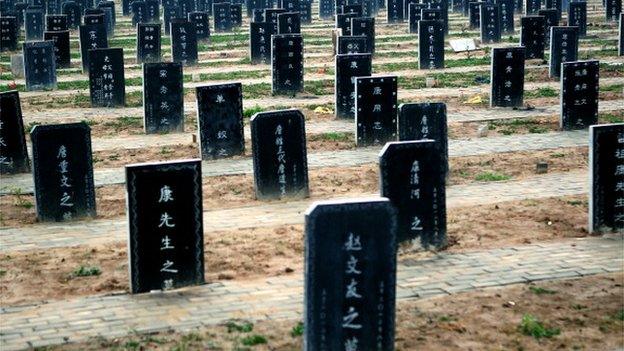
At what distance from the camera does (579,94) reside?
22.4m

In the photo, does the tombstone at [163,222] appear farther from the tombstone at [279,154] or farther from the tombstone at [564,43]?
the tombstone at [564,43]

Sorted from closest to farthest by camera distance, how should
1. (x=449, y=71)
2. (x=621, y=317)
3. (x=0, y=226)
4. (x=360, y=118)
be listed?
(x=621, y=317)
(x=0, y=226)
(x=360, y=118)
(x=449, y=71)

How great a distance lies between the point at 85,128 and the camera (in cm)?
1528

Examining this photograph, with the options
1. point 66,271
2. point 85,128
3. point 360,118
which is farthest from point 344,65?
point 66,271

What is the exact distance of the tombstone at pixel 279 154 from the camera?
1622 cm

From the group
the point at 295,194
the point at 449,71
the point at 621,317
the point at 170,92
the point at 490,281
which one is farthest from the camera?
the point at 449,71

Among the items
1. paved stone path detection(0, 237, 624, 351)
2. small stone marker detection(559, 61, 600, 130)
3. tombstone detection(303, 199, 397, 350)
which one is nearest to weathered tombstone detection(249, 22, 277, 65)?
small stone marker detection(559, 61, 600, 130)

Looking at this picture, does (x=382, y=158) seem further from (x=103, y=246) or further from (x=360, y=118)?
(x=360, y=118)

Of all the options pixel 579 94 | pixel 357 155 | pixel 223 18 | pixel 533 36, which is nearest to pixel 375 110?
pixel 357 155

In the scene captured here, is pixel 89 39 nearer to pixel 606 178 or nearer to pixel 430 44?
pixel 430 44

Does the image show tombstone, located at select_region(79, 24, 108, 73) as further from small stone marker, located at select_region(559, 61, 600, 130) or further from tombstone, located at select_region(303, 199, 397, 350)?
tombstone, located at select_region(303, 199, 397, 350)

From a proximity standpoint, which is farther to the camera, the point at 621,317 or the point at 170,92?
the point at 170,92

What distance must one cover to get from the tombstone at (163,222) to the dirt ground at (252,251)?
0.51 meters

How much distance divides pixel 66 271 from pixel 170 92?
9.70 meters
